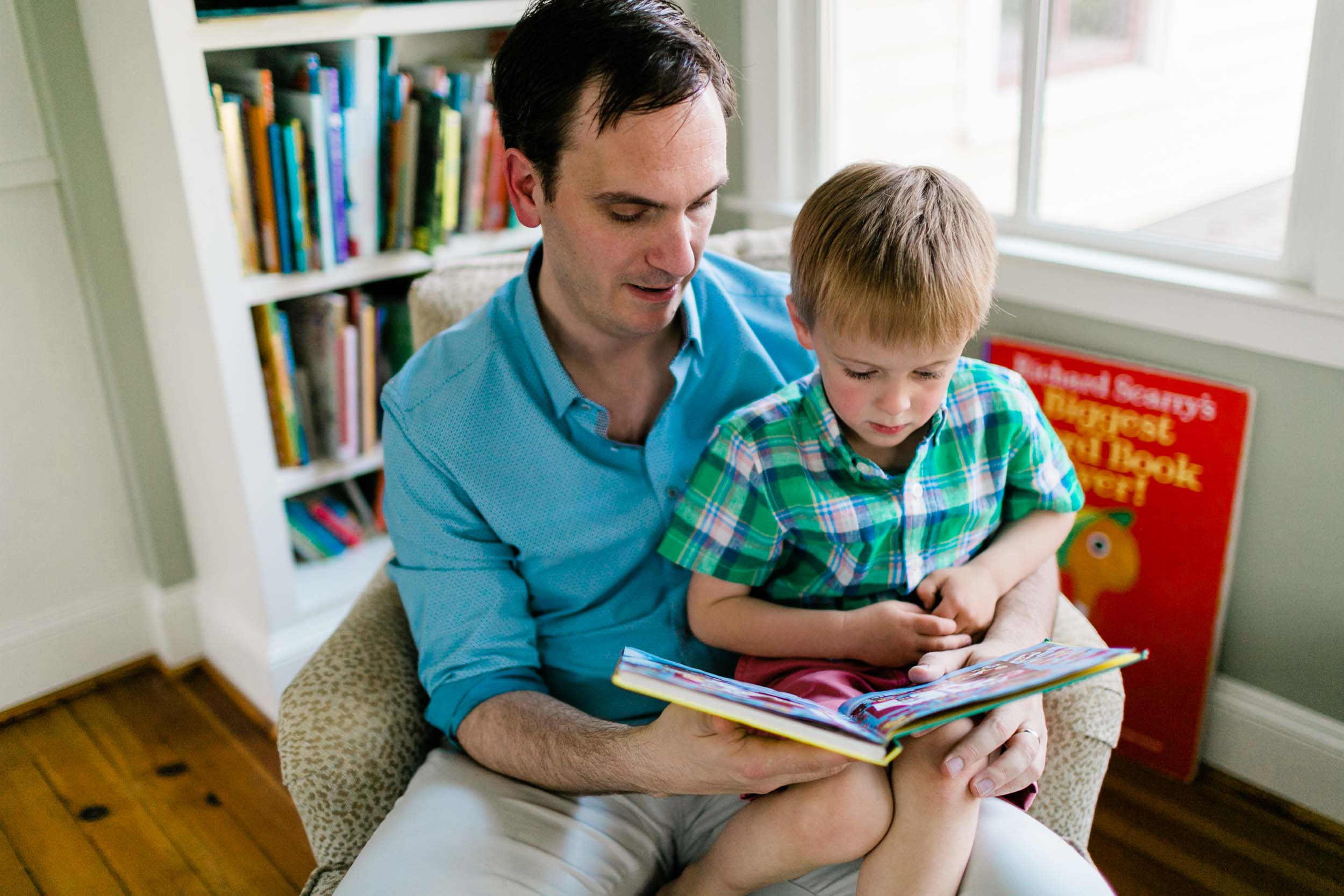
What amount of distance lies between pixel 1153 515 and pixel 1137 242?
47 cm

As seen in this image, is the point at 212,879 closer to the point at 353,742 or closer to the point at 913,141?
the point at 353,742

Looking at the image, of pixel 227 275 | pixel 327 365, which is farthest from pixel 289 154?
pixel 327 365

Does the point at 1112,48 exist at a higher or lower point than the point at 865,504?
higher

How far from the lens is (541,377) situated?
4.43 feet

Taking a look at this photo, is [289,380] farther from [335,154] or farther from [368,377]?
[335,154]

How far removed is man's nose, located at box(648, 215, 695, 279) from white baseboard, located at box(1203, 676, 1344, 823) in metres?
1.32

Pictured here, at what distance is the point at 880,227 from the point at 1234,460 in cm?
101

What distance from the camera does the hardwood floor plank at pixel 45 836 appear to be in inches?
74.3

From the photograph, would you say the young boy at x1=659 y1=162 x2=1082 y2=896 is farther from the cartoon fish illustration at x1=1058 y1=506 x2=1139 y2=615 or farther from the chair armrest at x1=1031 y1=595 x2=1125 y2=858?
the cartoon fish illustration at x1=1058 y1=506 x2=1139 y2=615

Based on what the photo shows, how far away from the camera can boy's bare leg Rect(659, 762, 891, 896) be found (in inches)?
41.4

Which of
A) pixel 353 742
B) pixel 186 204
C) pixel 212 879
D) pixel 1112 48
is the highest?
pixel 1112 48

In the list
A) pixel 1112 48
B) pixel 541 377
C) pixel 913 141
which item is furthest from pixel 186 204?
pixel 1112 48

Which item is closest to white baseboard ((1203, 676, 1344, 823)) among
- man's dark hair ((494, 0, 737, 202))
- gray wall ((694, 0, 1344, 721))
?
gray wall ((694, 0, 1344, 721))

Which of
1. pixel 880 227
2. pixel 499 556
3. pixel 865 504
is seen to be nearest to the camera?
pixel 880 227
